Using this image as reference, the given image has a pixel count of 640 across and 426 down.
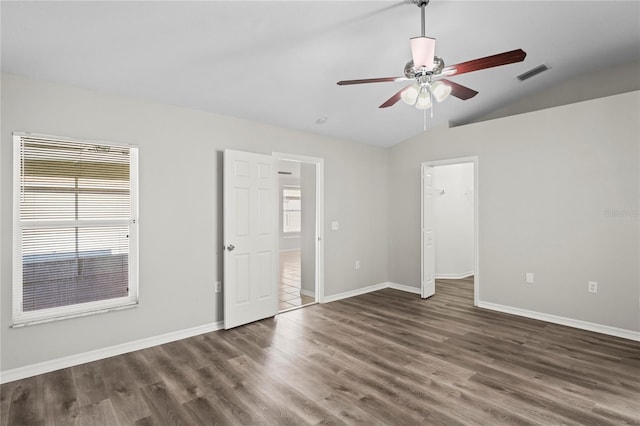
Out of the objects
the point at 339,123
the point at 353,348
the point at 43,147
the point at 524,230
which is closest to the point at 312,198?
the point at 339,123

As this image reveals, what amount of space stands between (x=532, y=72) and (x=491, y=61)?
2730 mm

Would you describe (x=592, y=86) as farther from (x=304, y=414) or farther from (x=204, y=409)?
(x=204, y=409)

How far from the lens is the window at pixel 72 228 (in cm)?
282

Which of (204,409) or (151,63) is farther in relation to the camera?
(151,63)

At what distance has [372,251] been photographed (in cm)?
A: 589

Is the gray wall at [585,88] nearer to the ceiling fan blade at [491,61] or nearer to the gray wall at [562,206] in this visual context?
the gray wall at [562,206]

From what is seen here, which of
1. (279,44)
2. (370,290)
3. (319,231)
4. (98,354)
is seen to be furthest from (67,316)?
(370,290)

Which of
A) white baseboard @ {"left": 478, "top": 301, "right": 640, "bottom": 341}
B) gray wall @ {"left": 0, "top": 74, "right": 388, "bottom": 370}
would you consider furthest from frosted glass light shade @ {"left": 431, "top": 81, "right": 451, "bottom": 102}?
white baseboard @ {"left": 478, "top": 301, "right": 640, "bottom": 341}

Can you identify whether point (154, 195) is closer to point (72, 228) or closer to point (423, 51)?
point (72, 228)

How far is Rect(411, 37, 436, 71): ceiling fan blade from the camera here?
2.03 meters

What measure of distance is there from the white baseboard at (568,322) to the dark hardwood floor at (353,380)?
5.8 inches

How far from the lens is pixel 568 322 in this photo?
406 cm

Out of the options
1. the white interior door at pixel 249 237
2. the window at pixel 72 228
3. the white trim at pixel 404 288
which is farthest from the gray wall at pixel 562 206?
Answer: the window at pixel 72 228

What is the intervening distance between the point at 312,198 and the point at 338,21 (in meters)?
3.06
